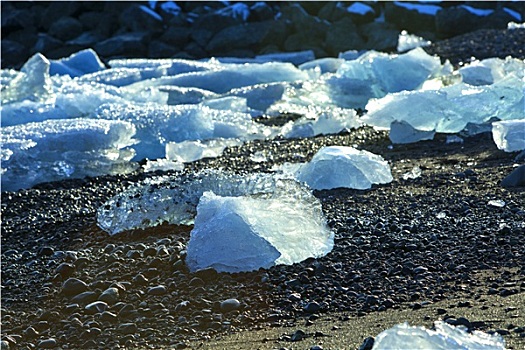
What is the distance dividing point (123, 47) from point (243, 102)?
872 centimetres

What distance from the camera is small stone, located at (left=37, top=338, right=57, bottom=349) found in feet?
8.49

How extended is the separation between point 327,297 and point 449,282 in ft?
1.33

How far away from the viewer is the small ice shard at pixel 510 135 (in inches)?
174

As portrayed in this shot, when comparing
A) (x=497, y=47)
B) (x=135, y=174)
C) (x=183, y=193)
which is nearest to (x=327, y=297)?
(x=183, y=193)

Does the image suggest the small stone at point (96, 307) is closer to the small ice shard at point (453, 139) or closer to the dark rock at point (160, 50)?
the small ice shard at point (453, 139)

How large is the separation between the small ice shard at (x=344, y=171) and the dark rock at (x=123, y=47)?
1201 cm

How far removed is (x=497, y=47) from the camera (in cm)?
944

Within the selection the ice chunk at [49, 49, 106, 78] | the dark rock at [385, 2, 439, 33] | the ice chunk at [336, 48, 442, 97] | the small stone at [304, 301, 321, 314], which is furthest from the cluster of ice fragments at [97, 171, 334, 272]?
the dark rock at [385, 2, 439, 33]

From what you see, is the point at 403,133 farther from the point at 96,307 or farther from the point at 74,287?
the point at 96,307

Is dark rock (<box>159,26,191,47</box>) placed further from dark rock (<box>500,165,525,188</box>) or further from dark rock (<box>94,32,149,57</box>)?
dark rock (<box>500,165,525,188</box>)

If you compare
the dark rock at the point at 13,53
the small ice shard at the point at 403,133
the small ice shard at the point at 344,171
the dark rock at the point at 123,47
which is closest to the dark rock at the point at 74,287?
the small ice shard at the point at 344,171

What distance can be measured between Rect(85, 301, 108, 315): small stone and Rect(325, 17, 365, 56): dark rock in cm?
1261

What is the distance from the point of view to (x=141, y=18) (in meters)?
16.4

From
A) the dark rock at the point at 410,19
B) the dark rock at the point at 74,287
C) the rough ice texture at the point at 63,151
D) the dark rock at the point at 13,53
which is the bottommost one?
the dark rock at the point at 13,53
